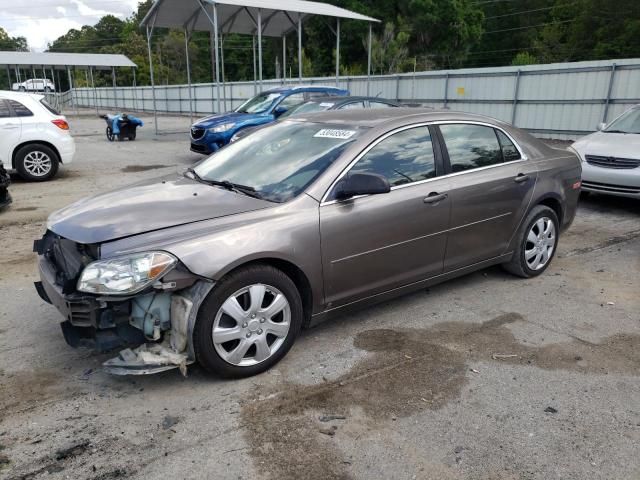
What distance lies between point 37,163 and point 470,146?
8.76 metres

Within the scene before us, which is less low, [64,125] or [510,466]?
[64,125]

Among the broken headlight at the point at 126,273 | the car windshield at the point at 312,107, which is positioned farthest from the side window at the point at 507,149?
the car windshield at the point at 312,107

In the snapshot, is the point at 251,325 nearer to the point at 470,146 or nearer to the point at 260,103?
the point at 470,146

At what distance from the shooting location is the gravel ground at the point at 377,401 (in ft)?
8.49

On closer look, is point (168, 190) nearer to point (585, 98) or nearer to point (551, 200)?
point (551, 200)

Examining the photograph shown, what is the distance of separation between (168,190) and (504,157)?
2826 millimetres

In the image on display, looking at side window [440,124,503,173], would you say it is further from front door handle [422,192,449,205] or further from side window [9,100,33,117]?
side window [9,100,33,117]

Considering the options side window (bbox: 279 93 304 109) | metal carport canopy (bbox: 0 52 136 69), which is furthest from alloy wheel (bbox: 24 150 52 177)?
metal carport canopy (bbox: 0 52 136 69)

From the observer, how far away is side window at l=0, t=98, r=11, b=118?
961 centimetres

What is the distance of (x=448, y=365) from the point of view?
3.51m

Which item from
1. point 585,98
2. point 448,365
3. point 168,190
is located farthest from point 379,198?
point 585,98

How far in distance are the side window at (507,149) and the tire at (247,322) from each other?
244 centimetres

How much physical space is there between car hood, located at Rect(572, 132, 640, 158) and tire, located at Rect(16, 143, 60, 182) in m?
9.31

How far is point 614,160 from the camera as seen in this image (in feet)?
24.8
